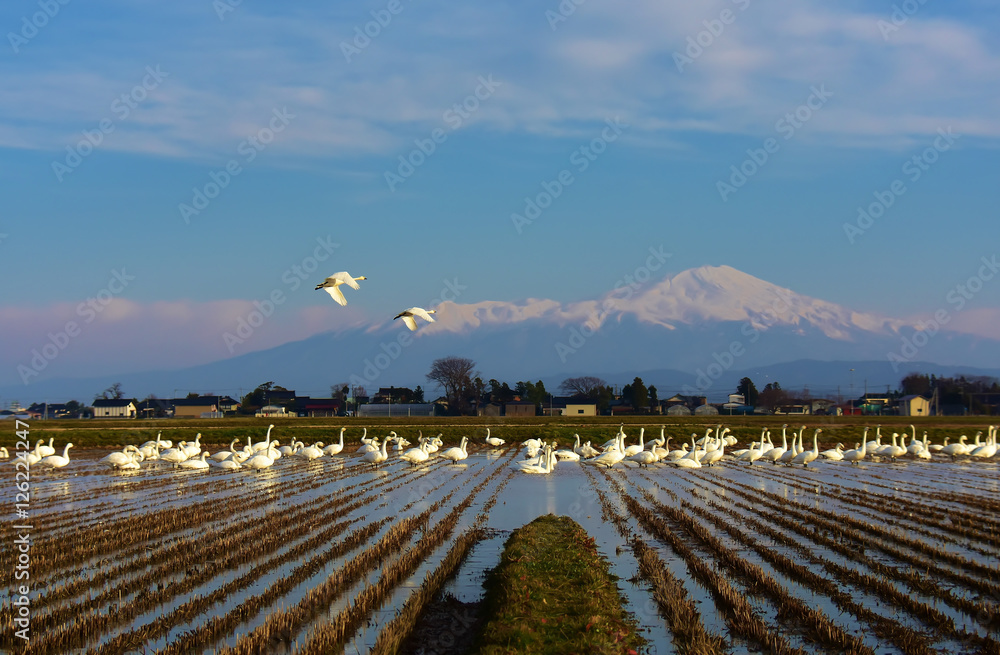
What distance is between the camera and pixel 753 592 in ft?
31.2

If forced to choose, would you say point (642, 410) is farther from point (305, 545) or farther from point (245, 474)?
point (305, 545)

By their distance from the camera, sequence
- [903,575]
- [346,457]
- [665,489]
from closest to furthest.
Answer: [903,575] → [665,489] → [346,457]

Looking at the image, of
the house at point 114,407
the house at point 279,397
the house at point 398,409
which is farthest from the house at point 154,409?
the house at point 398,409

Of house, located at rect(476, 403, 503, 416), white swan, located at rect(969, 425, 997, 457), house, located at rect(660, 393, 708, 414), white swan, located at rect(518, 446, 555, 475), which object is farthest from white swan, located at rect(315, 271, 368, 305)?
house, located at rect(660, 393, 708, 414)

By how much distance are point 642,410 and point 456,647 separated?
97.0 meters

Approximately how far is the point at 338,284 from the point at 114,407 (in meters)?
124

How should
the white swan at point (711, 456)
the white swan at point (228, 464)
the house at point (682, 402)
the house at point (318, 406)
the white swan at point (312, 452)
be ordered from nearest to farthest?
the white swan at point (228, 464), the white swan at point (711, 456), the white swan at point (312, 452), the house at point (682, 402), the house at point (318, 406)

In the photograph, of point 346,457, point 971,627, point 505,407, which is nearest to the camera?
point 971,627

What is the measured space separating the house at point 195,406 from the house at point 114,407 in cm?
1186

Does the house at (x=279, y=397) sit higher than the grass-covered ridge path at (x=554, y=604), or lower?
higher

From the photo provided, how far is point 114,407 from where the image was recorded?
126250mm

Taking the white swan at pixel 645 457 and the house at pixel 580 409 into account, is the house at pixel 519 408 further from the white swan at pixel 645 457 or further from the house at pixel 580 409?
the white swan at pixel 645 457

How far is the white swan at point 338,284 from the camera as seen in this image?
1374cm

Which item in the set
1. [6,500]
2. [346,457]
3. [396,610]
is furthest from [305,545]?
[346,457]
